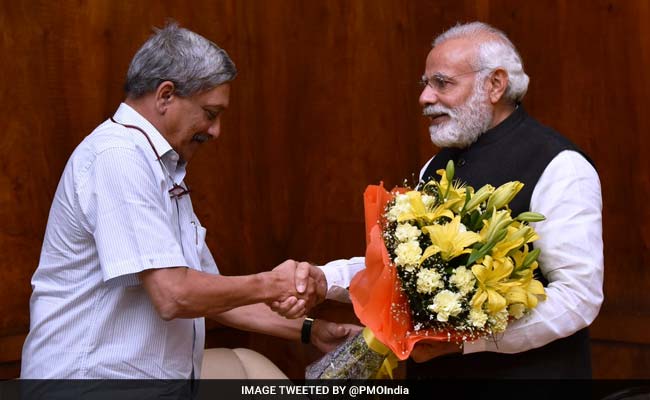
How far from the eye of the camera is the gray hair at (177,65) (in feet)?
9.55

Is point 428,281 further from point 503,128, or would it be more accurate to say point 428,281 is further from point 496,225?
point 503,128

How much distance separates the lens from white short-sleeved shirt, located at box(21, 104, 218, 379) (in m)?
2.66

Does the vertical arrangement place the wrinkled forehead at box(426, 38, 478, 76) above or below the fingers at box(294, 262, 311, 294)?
above

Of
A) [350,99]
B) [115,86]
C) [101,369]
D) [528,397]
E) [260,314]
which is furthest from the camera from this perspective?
[350,99]

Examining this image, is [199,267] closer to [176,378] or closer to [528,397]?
[176,378]

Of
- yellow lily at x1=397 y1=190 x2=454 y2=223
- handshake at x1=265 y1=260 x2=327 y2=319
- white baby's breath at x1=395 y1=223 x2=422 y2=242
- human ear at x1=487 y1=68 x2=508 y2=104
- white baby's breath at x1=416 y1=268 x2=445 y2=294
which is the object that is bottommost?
handshake at x1=265 y1=260 x2=327 y2=319

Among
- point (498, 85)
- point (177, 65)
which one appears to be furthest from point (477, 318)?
point (177, 65)

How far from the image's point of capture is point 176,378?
2.88 metres

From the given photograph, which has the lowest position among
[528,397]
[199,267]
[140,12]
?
[528,397]

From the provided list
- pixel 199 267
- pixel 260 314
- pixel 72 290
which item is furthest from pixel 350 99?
pixel 72 290

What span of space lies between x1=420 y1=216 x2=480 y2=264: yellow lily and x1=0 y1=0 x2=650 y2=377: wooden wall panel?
192cm

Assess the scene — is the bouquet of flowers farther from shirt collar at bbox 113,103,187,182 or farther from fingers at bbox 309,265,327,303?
shirt collar at bbox 113,103,187,182

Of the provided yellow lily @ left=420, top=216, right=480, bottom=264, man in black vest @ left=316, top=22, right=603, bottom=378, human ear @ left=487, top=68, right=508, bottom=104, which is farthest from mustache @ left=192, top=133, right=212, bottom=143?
human ear @ left=487, top=68, right=508, bottom=104

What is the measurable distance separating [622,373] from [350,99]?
72.4 inches
